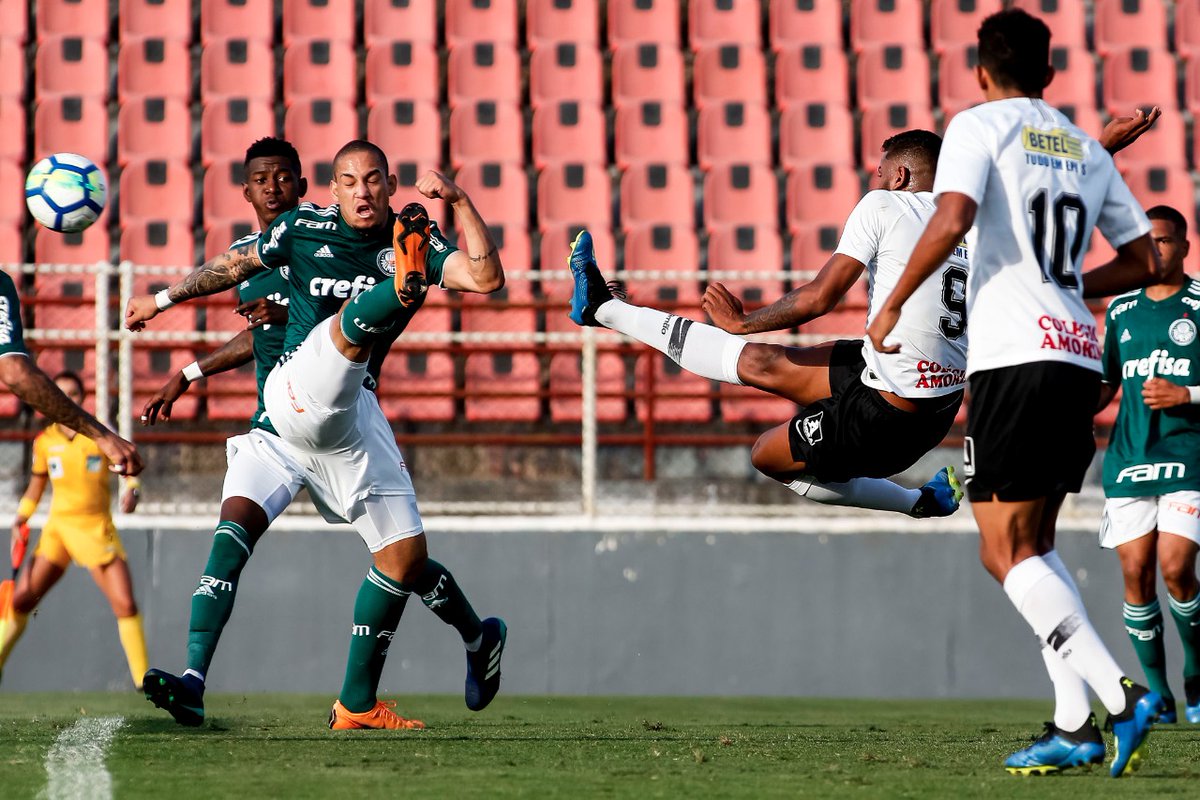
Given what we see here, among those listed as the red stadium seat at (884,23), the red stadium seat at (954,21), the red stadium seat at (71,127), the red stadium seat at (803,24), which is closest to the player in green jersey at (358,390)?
the red stadium seat at (71,127)

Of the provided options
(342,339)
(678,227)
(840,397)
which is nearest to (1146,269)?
(840,397)

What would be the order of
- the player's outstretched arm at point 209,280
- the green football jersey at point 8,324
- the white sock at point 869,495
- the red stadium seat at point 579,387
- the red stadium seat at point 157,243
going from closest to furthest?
the green football jersey at point 8,324
the player's outstretched arm at point 209,280
the white sock at point 869,495
the red stadium seat at point 579,387
the red stadium seat at point 157,243

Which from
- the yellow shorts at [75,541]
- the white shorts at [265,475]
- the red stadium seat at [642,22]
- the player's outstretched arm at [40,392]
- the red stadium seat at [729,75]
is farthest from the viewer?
the red stadium seat at [642,22]

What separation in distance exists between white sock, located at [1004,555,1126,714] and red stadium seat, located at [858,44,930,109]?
10.3 metres

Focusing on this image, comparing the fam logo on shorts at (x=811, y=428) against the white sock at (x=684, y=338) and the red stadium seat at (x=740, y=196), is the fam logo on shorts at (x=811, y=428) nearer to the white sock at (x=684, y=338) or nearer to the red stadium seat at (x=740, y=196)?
the white sock at (x=684, y=338)

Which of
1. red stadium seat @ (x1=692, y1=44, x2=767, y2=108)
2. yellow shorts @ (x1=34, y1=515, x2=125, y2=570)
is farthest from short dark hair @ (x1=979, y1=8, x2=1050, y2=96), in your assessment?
red stadium seat @ (x1=692, y1=44, x2=767, y2=108)

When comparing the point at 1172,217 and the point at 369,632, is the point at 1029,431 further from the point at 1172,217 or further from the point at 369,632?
the point at 1172,217

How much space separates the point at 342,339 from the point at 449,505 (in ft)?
16.2

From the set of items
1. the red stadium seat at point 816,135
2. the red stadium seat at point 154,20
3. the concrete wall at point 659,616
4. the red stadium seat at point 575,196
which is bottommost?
the concrete wall at point 659,616

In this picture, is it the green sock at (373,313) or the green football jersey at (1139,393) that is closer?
the green sock at (373,313)

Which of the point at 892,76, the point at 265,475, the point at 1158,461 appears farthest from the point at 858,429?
the point at 892,76

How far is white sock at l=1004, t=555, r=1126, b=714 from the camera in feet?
14.6

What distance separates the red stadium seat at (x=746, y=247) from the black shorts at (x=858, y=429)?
7101mm

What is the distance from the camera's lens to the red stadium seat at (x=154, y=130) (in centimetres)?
1353
